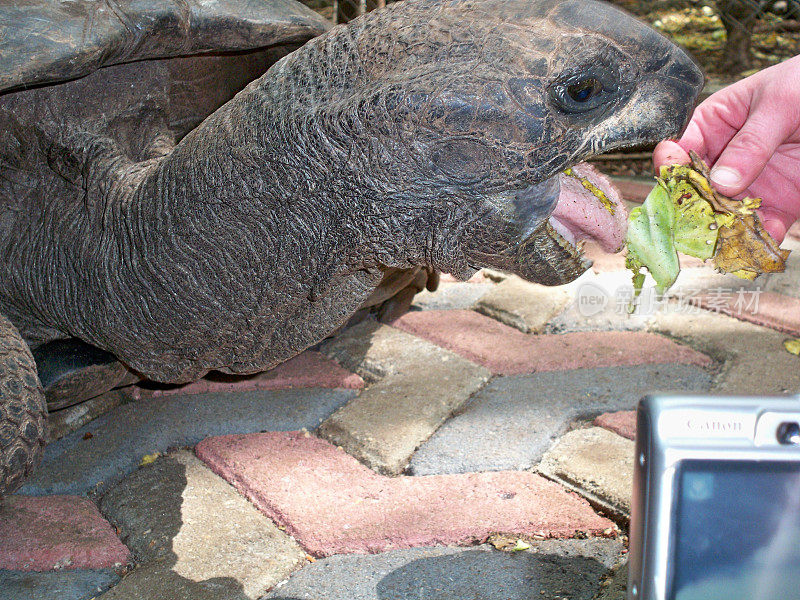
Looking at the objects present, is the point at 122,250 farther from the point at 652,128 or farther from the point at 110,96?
the point at 652,128

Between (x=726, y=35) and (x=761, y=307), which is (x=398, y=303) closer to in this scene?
(x=761, y=307)

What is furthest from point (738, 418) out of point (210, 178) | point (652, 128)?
point (210, 178)

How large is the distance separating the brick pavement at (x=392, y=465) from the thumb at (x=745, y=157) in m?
0.68

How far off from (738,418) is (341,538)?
953 mm

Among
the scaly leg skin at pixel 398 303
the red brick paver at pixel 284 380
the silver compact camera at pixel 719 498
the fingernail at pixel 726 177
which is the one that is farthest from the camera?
the scaly leg skin at pixel 398 303

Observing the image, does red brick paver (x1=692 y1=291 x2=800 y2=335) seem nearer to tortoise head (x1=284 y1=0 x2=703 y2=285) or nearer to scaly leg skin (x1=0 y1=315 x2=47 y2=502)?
tortoise head (x1=284 y1=0 x2=703 y2=285)

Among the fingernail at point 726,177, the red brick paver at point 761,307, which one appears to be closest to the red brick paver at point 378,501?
the fingernail at point 726,177

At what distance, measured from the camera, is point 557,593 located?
1.36 m

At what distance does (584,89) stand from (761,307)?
1896mm

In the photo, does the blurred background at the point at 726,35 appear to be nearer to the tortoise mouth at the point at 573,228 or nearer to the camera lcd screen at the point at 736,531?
the tortoise mouth at the point at 573,228

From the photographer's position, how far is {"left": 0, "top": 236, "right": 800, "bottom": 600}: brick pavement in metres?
1.44

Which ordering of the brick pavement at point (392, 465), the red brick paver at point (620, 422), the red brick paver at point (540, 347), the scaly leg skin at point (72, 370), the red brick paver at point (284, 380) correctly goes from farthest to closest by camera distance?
the red brick paver at point (540, 347) < the red brick paver at point (284, 380) < the red brick paver at point (620, 422) < the scaly leg skin at point (72, 370) < the brick pavement at point (392, 465)

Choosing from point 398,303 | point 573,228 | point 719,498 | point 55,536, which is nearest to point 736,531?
point 719,498

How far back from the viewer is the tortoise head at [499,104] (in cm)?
100
